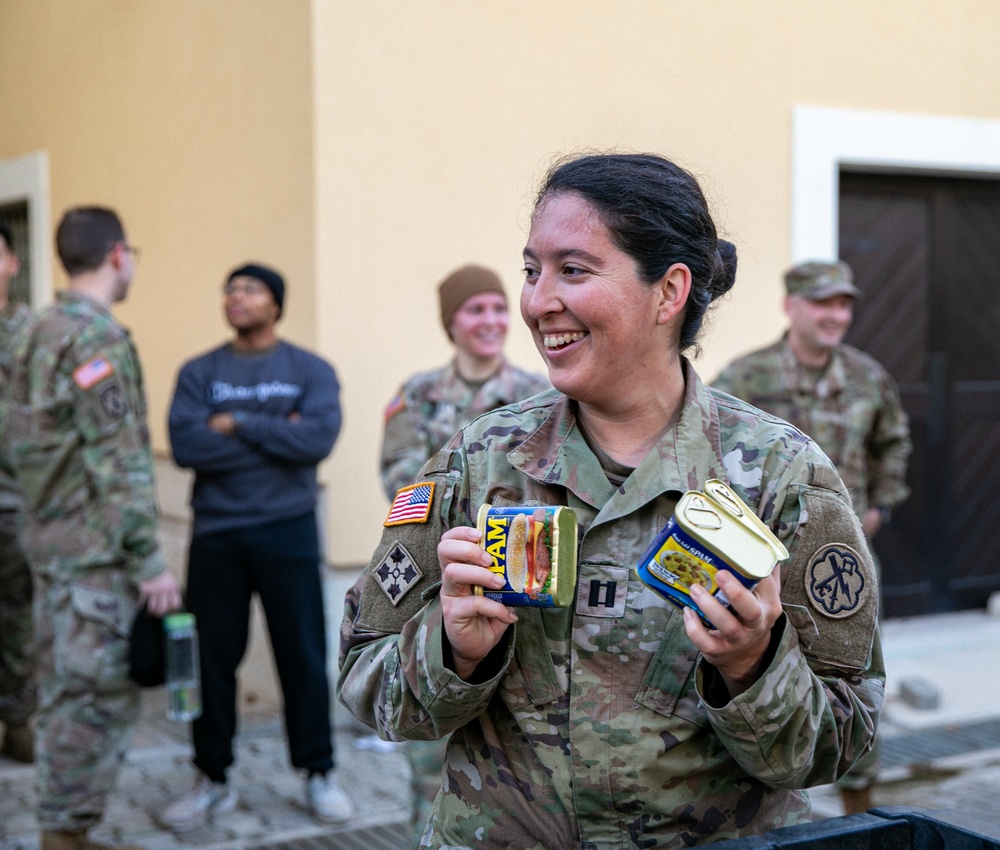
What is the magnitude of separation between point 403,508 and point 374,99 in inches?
155

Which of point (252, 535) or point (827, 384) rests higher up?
point (827, 384)

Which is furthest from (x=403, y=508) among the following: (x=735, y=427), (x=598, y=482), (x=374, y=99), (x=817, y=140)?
(x=817, y=140)

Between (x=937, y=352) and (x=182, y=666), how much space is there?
4.92 metres

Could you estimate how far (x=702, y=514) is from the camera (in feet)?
4.96

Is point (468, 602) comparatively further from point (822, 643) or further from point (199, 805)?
point (199, 805)

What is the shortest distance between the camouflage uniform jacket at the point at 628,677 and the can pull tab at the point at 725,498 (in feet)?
0.57

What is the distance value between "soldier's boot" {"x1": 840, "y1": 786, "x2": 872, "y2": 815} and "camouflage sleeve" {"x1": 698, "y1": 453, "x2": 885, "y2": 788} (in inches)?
118

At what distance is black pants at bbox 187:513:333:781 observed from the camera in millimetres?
4566

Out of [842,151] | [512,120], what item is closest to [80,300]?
[512,120]

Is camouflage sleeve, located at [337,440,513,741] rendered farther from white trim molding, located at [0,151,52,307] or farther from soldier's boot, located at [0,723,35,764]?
white trim molding, located at [0,151,52,307]

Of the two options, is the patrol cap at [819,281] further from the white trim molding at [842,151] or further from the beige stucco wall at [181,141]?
the beige stucco wall at [181,141]

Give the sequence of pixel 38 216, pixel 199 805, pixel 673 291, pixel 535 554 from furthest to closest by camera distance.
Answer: pixel 38 216, pixel 199 805, pixel 673 291, pixel 535 554

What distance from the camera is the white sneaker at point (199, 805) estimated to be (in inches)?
175

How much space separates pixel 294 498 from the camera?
4680 millimetres
